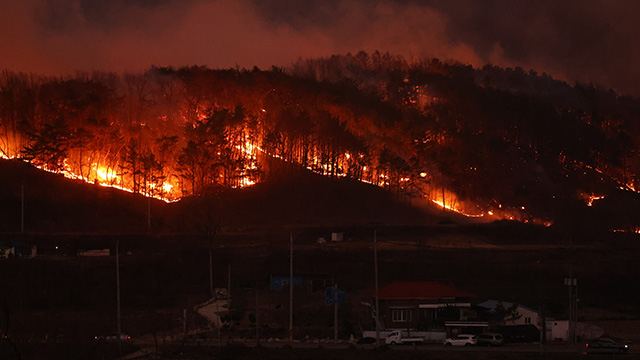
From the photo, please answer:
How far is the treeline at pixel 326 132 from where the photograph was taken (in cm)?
9119

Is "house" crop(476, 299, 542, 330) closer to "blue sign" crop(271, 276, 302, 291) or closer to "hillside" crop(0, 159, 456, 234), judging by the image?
"blue sign" crop(271, 276, 302, 291)

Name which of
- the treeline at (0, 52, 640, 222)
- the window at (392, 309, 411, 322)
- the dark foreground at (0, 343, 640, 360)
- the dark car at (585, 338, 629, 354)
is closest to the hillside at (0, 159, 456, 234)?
the treeline at (0, 52, 640, 222)

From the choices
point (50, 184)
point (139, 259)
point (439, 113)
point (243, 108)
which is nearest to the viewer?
point (139, 259)

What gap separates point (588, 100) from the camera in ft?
436

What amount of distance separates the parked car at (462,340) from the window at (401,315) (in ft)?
17.3

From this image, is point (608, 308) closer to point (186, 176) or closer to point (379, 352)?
point (379, 352)

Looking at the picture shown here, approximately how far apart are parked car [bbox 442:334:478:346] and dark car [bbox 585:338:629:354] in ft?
18.6

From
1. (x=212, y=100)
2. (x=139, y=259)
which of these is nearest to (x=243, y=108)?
(x=212, y=100)

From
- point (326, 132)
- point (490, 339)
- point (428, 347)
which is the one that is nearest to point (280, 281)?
point (428, 347)

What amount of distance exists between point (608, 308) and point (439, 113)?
5762 centimetres

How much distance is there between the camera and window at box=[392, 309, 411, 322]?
48622mm

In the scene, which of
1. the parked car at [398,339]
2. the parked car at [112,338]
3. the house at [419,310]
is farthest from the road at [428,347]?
the house at [419,310]

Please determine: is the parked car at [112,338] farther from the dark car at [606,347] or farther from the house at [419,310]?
the dark car at [606,347]

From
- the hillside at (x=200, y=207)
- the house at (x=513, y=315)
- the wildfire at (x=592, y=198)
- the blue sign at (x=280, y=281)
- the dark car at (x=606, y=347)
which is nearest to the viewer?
the dark car at (x=606, y=347)
